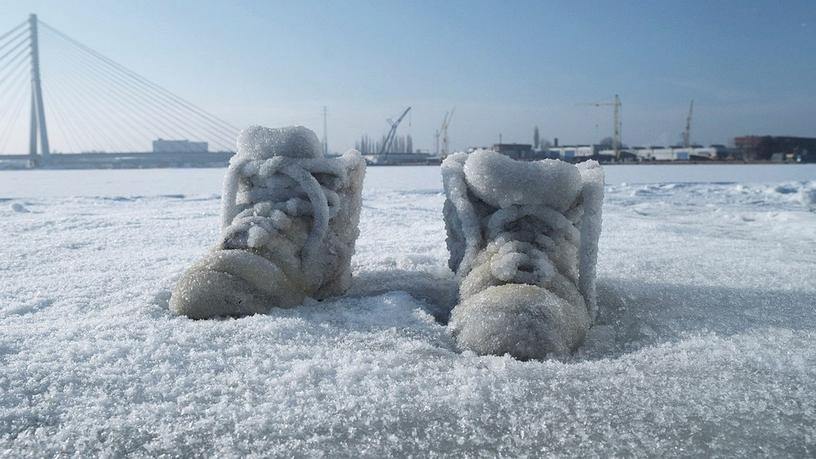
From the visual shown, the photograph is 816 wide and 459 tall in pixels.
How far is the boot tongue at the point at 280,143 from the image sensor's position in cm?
182

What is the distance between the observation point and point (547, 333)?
1.13m

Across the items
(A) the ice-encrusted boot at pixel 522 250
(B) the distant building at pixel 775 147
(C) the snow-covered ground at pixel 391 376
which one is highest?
(B) the distant building at pixel 775 147

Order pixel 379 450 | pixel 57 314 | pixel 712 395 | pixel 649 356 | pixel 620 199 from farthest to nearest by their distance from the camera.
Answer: pixel 620 199 < pixel 57 314 < pixel 649 356 < pixel 712 395 < pixel 379 450

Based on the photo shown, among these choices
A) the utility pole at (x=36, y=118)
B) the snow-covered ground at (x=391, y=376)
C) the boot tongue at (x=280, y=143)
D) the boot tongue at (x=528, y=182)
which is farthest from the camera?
the utility pole at (x=36, y=118)

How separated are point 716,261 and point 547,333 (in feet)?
5.37

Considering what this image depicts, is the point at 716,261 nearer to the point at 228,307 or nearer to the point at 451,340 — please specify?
the point at 451,340

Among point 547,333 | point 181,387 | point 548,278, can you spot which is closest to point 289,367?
point 181,387

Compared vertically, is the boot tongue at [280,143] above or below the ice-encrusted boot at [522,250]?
above

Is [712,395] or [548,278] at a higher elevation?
[548,278]

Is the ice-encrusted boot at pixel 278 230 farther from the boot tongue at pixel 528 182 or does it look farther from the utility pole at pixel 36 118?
the utility pole at pixel 36 118

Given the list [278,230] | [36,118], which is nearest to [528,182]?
[278,230]

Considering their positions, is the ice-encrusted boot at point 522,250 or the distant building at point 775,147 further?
the distant building at point 775,147

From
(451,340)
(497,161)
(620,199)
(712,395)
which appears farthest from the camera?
(620,199)

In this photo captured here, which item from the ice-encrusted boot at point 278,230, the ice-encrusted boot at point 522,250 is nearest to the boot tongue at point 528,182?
the ice-encrusted boot at point 522,250
